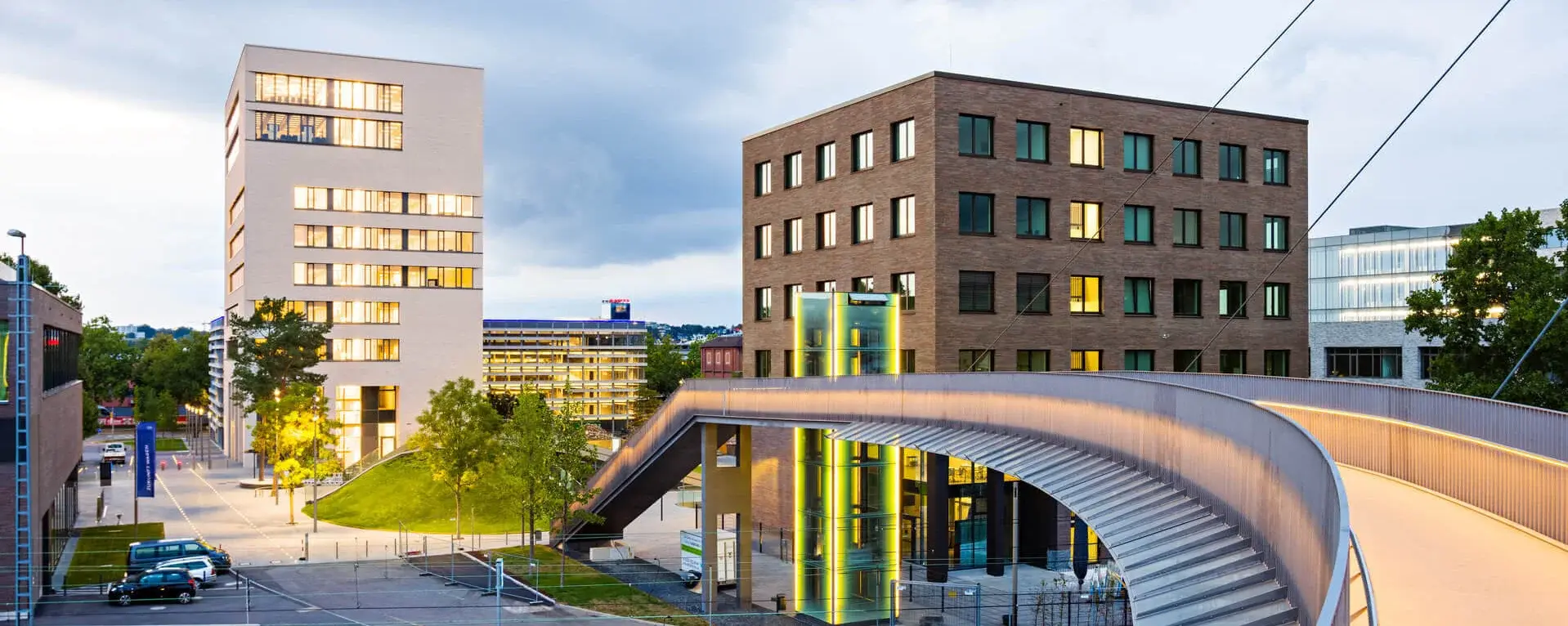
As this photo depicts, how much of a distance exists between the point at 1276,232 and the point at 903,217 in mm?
20765

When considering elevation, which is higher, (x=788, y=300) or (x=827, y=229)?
(x=827, y=229)

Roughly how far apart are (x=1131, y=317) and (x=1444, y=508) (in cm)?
3572

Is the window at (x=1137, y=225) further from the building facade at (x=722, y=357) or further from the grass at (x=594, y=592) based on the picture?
the building facade at (x=722, y=357)

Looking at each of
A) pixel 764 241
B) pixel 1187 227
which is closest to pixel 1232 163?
pixel 1187 227

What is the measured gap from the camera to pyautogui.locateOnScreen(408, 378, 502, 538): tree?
60688mm

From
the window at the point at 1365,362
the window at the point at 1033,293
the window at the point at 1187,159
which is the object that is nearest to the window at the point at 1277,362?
the window at the point at 1187,159

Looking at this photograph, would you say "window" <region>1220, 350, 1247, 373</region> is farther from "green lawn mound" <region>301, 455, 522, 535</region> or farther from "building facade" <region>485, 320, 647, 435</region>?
"building facade" <region>485, 320, 647, 435</region>

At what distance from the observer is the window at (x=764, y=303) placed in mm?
60531

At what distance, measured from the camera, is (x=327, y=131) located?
3861 inches

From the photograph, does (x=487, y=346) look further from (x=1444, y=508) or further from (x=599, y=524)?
(x=1444, y=508)

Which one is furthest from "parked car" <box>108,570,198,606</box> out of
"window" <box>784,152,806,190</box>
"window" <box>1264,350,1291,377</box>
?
"window" <box>1264,350,1291,377</box>

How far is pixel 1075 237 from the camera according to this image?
172 ft

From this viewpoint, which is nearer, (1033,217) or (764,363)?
(1033,217)

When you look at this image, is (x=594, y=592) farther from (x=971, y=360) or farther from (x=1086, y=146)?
(x=1086, y=146)
